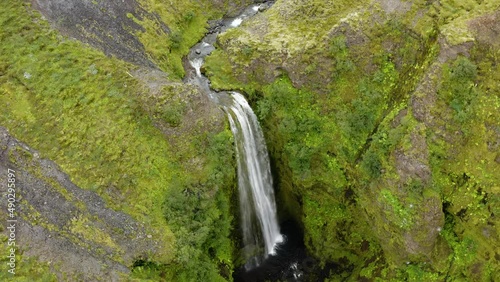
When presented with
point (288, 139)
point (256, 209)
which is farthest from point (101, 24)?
point (256, 209)

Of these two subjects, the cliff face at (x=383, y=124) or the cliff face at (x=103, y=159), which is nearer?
the cliff face at (x=103, y=159)

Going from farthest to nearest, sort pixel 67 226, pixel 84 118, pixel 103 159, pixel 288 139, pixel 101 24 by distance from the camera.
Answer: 1. pixel 101 24
2. pixel 288 139
3. pixel 84 118
4. pixel 103 159
5. pixel 67 226

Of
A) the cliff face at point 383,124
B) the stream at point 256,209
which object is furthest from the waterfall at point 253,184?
the cliff face at point 383,124

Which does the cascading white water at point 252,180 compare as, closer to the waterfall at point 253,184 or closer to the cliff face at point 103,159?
the waterfall at point 253,184

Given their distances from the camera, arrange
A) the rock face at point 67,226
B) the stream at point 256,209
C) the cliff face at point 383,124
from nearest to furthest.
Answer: the rock face at point 67,226, the cliff face at point 383,124, the stream at point 256,209

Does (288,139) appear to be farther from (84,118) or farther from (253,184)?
(84,118)

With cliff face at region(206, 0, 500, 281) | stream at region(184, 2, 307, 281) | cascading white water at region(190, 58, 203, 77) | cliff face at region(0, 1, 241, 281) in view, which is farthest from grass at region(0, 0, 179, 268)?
cliff face at region(206, 0, 500, 281)

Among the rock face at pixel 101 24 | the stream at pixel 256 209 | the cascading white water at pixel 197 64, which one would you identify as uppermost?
the rock face at pixel 101 24
